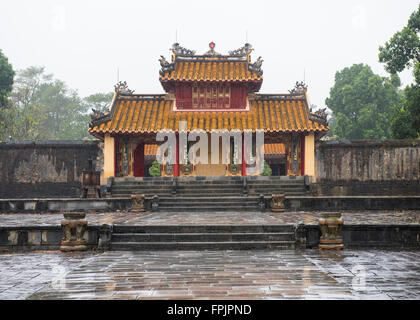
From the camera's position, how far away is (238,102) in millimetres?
21328

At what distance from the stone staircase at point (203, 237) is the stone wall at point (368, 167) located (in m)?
12.4

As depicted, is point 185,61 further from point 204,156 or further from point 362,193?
point 362,193

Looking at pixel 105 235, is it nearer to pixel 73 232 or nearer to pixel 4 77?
pixel 73 232

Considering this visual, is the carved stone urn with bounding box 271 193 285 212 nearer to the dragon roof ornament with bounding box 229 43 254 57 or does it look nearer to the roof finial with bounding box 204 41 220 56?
the dragon roof ornament with bounding box 229 43 254 57

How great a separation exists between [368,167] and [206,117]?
366 inches

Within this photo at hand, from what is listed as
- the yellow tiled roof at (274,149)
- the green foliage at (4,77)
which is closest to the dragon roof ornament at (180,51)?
the yellow tiled roof at (274,149)

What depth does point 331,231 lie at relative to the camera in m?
8.12

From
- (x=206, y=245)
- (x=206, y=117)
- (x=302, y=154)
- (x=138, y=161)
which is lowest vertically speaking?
(x=206, y=245)

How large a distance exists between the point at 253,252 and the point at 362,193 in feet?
45.5

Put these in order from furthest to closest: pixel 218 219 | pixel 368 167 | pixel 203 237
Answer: pixel 368 167
pixel 218 219
pixel 203 237

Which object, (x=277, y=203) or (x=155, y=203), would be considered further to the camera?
(x=155, y=203)

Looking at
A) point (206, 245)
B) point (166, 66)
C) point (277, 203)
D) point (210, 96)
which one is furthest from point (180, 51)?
point (206, 245)

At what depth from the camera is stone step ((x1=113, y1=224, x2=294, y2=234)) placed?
8.88 metres
